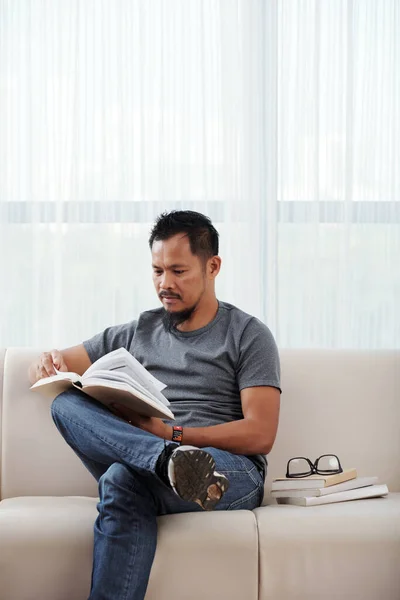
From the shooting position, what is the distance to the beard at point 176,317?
254cm

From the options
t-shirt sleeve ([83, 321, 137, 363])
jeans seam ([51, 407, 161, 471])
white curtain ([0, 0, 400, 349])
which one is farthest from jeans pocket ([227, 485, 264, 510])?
white curtain ([0, 0, 400, 349])

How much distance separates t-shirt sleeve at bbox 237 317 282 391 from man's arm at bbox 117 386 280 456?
0.04 metres

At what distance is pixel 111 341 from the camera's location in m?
2.65

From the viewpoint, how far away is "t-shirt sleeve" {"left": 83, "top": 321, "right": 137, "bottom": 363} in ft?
8.63

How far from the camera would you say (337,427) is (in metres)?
2.60

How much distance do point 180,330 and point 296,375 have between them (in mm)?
404

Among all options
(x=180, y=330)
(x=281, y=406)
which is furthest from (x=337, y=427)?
(x=180, y=330)

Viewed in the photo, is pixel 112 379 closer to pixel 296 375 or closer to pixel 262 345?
pixel 262 345

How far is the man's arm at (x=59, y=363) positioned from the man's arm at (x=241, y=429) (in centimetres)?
31

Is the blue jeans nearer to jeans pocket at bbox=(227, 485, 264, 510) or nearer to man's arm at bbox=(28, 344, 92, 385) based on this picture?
jeans pocket at bbox=(227, 485, 264, 510)

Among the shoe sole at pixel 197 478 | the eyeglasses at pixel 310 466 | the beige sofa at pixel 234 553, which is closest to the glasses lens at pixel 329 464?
the eyeglasses at pixel 310 466

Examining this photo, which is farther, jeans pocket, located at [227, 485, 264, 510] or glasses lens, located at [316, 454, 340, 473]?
glasses lens, located at [316, 454, 340, 473]

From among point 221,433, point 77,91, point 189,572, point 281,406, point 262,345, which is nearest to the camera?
point 189,572

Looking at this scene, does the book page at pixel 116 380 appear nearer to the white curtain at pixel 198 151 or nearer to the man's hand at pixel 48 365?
the man's hand at pixel 48 365
